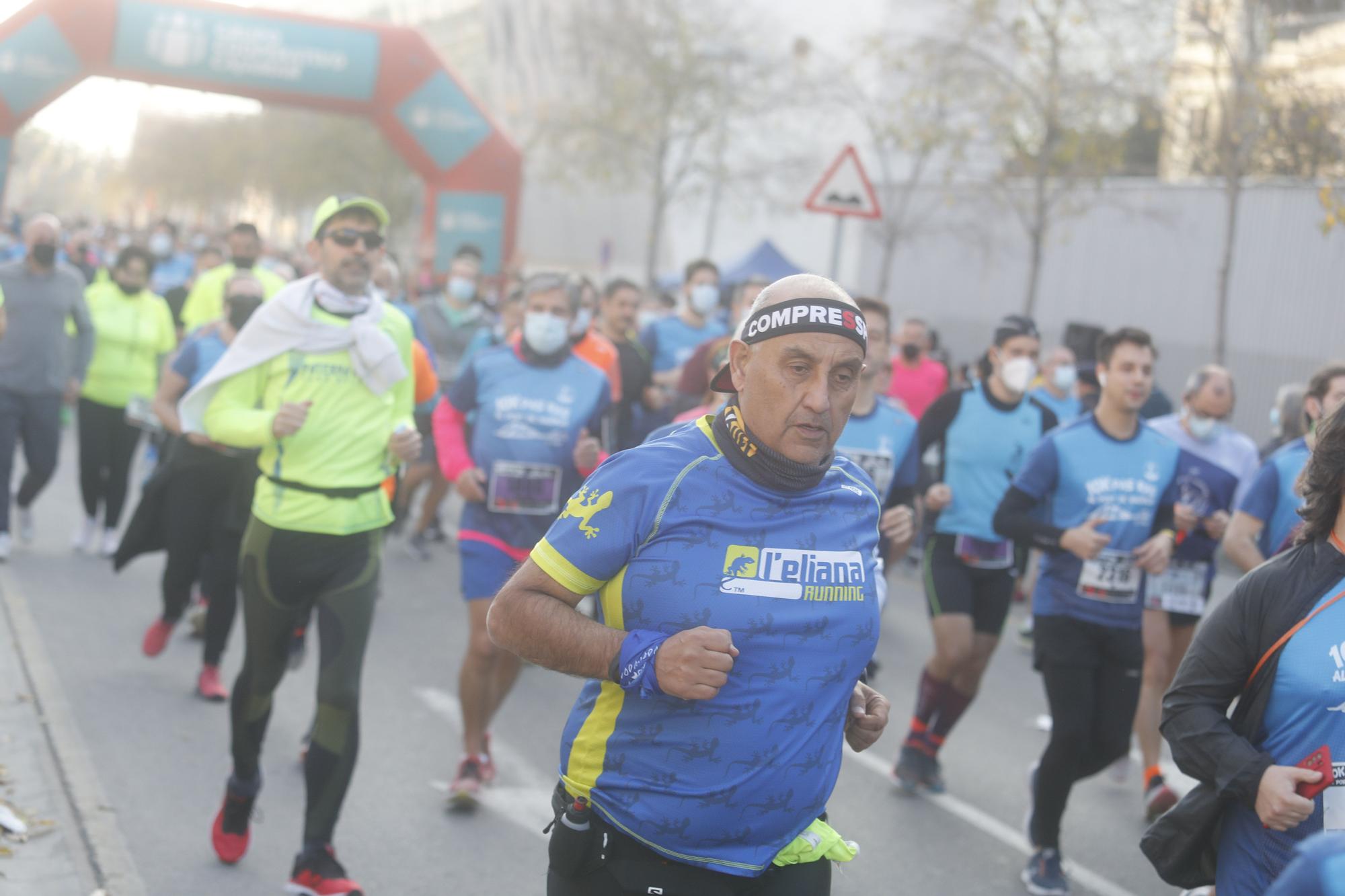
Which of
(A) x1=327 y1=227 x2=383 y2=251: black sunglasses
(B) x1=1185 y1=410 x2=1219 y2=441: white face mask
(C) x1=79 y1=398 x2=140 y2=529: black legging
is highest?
(A) x1=327 y1=227 x2=383 y2=251: black sunglasses

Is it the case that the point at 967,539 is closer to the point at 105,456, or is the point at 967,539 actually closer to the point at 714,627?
the point at 714,627

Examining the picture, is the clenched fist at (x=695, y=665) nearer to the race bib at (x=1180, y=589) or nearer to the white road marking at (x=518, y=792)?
the white road marking at (x=518, y=792)

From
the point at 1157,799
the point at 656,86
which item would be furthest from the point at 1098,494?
the point at 656,86

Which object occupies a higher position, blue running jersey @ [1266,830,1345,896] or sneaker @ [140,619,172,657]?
blue running jersey @ [1266,830,1345,896]

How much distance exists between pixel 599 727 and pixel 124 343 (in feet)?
29.5

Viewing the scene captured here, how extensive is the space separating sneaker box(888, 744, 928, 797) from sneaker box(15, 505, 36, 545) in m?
6.97

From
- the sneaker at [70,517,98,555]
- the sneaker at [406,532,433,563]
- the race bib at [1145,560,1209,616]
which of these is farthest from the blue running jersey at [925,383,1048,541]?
the sneaker at [70,517,98,555]

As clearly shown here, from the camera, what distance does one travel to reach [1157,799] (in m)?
6.83

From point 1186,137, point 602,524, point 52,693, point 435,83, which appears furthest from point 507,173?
point 602,524

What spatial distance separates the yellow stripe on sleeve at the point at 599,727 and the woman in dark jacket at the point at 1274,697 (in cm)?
127

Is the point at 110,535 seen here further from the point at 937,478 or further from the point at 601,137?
the point at 601,137

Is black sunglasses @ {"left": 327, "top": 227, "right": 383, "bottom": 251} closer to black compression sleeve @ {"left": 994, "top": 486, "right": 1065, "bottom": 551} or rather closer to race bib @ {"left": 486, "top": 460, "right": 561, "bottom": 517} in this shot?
race bib @ {"left": 486, "top": 460, "right": 561, "bottom": 517}

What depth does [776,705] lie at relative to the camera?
2.92 meters

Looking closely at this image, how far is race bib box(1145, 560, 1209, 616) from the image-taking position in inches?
293
